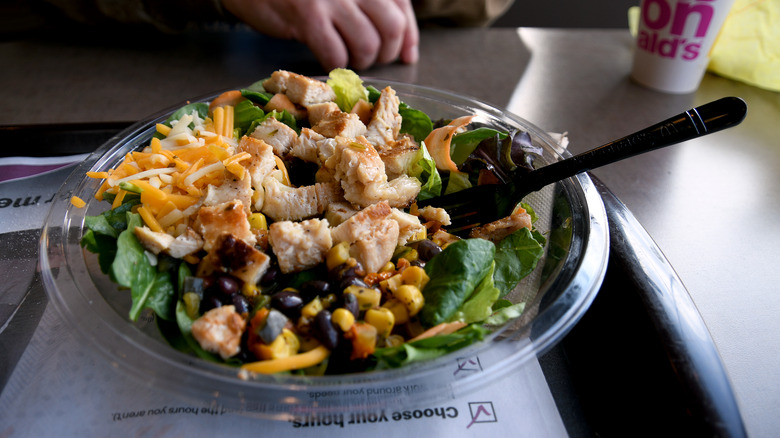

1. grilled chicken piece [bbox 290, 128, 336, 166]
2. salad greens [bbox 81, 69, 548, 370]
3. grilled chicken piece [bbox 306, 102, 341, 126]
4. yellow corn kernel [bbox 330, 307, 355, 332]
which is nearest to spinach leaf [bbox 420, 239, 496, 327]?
salad greens [bbox 81, 69, 548, 370]

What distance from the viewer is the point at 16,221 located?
1.79m

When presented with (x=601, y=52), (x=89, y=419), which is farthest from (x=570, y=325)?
(x=601, y=52)

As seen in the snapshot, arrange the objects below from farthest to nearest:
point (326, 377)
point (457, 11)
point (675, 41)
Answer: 1. point (457, 11)
2. point (675, 41)
3. point (326, 377)

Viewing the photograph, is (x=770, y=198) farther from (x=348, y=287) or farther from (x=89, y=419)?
(x=89, y=419)

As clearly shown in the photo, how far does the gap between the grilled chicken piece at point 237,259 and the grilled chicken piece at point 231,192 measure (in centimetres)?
18

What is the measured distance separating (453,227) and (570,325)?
0.57m

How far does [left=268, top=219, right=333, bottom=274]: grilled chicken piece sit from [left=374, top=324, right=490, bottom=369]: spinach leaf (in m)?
0.34

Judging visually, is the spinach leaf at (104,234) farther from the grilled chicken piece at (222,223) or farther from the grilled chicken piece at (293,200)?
the grilled chicken piece at (293,200)

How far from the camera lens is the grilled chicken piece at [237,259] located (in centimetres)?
131

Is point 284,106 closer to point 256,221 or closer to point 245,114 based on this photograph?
point 245,114

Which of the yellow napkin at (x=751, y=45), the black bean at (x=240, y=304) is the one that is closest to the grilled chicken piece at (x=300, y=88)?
the black bean at (x=240, y=304)

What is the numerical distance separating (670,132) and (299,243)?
1018 millimetres

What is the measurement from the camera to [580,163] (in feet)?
4.92

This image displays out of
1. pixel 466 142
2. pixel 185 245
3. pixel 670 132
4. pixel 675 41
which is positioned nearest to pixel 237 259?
pixel 185 245
